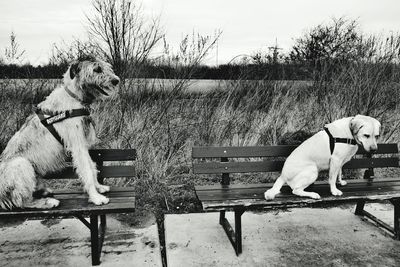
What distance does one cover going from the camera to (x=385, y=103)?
7.07 m

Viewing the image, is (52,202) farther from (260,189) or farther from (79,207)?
(260,189)

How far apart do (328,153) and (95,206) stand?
2.23 metres

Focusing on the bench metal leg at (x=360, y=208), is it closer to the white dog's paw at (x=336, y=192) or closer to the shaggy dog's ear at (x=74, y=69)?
the white dog's paw at (x=336, y=192)

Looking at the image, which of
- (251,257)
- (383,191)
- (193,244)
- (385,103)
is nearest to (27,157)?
(193,244)

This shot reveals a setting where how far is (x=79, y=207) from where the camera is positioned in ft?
9.85

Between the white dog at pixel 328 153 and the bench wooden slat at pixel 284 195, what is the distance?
10cm

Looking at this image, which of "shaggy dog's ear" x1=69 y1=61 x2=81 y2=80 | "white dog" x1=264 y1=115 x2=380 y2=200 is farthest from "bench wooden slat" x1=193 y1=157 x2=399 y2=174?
"shaggy dog's ear" x1=69 y1=61 x2=81 y2=80

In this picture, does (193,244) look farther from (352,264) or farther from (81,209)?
(352,264)

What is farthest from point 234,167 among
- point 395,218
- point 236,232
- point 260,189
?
point 395,218

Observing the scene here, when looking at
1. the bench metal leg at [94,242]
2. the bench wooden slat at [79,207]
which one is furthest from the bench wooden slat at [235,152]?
the bench metal leg at [94,242]

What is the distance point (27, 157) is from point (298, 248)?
8.55 ft

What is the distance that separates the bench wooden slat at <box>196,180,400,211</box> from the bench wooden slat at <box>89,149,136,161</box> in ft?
2.57

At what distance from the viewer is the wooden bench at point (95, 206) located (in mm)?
2912

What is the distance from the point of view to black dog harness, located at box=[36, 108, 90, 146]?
3.12 metres
